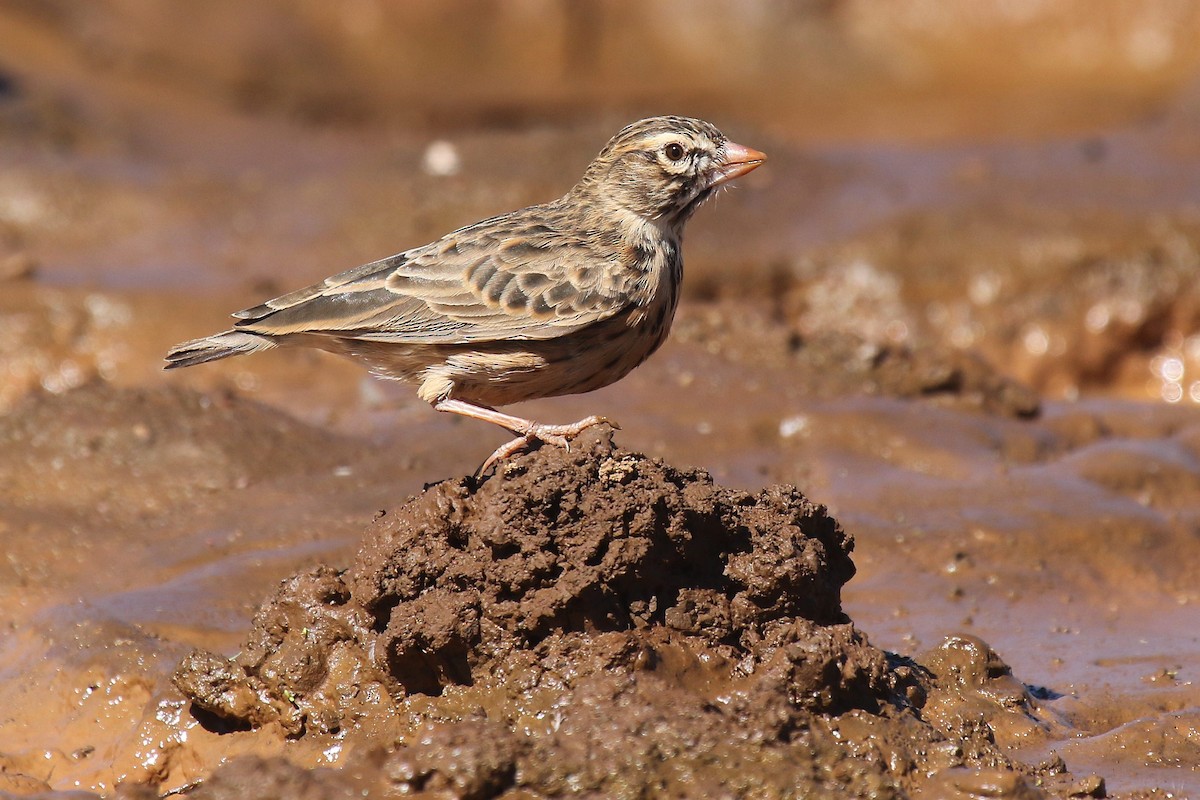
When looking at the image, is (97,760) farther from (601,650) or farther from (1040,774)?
(1040,774)

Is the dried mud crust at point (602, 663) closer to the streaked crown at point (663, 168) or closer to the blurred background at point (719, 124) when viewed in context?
the streaked crown at point (663, 168)

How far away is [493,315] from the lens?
620 centimetres

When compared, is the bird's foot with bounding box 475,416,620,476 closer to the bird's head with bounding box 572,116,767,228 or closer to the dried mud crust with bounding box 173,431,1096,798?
the dried mud crust with bounding box 173,431,1096,798

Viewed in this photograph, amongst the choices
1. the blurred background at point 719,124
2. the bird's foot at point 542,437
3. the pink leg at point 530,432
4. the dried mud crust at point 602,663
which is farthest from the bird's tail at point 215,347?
the blurred background at point 719,124

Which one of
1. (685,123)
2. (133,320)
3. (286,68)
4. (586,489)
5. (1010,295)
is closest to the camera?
(586,489)

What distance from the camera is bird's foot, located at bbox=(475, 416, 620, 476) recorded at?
541 centimetres

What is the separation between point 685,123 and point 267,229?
7229 mm

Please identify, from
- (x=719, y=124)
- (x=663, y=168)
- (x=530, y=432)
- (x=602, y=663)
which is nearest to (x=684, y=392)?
(x=663, y=168)

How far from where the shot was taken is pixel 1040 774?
4969mm

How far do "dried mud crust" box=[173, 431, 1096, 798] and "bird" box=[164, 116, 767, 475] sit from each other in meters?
0.82

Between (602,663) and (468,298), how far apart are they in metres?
1.97

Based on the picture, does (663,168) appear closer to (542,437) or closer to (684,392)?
(542,437)

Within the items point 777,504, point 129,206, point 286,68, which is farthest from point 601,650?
point 286,68

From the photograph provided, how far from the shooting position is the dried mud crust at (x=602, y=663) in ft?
14.9
